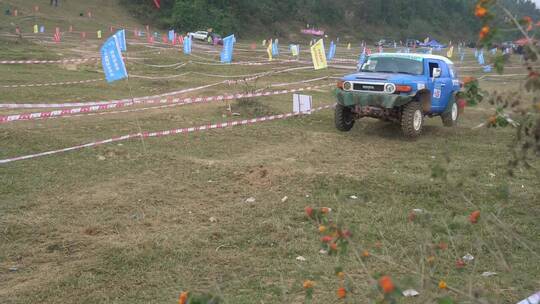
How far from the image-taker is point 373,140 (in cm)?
970

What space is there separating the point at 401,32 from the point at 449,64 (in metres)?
80.8

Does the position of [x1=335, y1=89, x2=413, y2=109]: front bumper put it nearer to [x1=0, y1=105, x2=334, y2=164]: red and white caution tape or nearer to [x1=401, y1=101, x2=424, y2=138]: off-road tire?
[x1=401, y1=101, x2=424, y2=138]: off-road tire

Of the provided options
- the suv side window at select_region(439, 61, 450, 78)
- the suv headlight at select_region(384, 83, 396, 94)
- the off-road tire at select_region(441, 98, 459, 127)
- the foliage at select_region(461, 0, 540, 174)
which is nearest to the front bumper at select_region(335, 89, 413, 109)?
the suv headlight at select_region(384, 83, 396, 94)

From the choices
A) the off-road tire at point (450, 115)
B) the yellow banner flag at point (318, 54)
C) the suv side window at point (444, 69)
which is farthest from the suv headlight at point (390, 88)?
the yellow banner flag at point (318, 54)

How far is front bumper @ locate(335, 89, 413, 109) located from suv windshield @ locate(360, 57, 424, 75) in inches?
37.0

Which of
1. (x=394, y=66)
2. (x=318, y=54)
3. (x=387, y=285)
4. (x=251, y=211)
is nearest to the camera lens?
(x=387, y=285)

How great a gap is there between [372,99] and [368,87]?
327 mm

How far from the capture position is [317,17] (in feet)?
247

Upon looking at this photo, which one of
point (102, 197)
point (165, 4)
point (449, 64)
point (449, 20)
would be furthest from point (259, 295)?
point (449, 20)

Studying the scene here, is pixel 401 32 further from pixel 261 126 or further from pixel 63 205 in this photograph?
pixel 63 205

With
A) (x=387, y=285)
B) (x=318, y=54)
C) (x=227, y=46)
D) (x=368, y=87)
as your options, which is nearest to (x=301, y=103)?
(x=368, y=87)

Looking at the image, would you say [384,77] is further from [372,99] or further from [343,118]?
[343,118]

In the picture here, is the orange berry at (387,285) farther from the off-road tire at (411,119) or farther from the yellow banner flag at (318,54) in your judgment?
the yellow banner flag at (318,54)

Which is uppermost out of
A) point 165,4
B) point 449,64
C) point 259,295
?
point 165,4
